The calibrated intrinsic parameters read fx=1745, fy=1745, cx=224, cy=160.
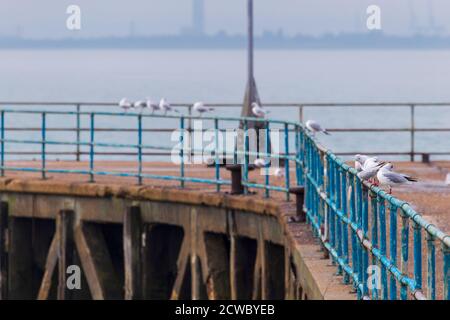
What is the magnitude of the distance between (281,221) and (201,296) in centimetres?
255

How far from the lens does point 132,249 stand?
73.6 ft

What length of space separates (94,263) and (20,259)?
138cm

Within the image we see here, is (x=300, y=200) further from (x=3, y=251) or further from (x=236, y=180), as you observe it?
(x=3, y=251)

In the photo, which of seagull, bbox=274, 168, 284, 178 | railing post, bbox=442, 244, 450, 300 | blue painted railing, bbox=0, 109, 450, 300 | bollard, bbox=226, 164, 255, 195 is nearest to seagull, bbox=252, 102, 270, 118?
seagull, bbox=274, 168, 284, 178

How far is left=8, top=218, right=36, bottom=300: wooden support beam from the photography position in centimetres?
2386

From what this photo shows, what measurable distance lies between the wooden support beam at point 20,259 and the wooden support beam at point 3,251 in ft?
0.18

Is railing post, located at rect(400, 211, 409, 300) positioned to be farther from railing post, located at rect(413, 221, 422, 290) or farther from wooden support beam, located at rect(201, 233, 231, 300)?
wooden support beam, located at rect(201, 233, 231, 300)

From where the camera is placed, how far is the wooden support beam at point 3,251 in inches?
933

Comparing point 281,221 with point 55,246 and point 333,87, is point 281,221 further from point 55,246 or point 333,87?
point 333,87

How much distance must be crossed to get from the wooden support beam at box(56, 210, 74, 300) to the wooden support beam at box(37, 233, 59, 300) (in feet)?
0.49

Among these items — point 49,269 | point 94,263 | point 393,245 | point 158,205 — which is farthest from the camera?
point 49,269

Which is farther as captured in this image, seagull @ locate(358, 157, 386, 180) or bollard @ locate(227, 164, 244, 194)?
bollard @ locate(227, 164, 244, 194)

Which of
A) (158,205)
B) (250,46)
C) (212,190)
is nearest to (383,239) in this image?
(212,190)
